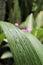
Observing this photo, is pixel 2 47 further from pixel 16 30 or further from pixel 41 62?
pixel 41 62

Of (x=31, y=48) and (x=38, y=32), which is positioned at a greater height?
(x=31, y=48)

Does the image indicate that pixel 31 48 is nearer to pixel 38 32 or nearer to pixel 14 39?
pixel 14 39

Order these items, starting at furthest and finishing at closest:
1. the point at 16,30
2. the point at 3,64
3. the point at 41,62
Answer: the point at 3,64, the point at 16,30, the point at 41,62

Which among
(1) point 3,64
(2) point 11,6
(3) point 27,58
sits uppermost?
(3) point 27,58

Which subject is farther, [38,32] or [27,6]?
[27,6]

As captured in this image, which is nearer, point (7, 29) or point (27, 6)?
point (7, 29)

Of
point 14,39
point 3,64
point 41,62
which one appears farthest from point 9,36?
point 3,64

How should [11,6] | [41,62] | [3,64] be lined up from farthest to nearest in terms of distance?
[11,6]
[3,64]
[41,62]

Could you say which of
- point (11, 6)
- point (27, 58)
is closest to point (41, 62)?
point (27, 58)

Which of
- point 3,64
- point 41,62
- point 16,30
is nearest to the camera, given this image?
point 41,62
